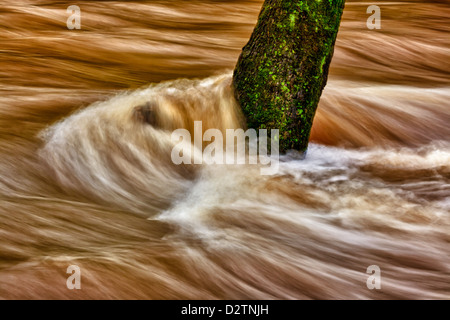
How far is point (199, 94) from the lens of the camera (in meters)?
4.66

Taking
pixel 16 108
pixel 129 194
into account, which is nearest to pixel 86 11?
pixel 16 108

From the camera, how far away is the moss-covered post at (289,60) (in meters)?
3.89

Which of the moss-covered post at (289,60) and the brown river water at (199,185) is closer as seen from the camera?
the brown river water at (199,185)

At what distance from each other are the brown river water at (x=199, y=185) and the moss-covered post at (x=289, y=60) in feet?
0.78

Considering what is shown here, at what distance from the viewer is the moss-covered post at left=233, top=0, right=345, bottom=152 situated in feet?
12.8

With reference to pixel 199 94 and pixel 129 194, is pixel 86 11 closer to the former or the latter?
pixel 199 94

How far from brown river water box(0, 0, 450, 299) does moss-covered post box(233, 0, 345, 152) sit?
0.24 metres

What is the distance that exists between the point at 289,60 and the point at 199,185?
884 millimetres

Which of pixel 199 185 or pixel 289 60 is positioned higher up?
pixel 289 60

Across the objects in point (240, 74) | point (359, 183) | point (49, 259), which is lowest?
point (49, 259)

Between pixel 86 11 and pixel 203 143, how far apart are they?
4.24 m

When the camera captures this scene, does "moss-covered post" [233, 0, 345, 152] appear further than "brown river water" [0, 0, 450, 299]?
Yes

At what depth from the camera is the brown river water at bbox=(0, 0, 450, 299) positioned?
2822 mm

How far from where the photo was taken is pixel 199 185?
3.97 meters
